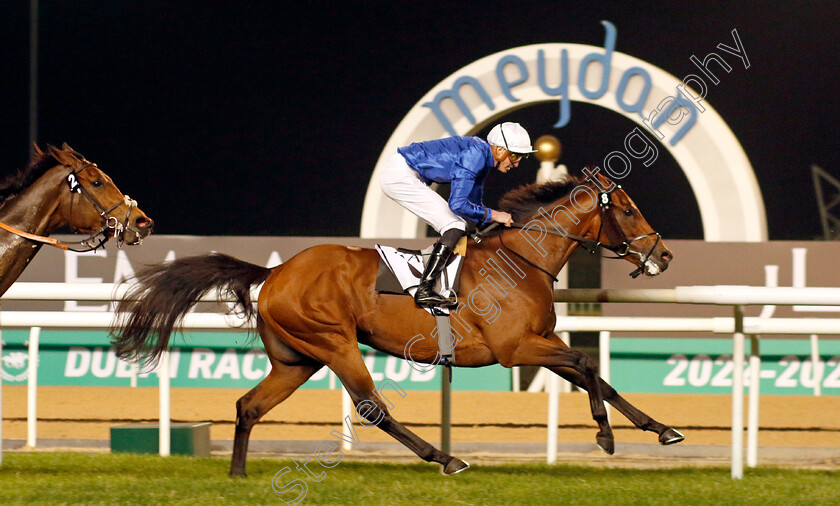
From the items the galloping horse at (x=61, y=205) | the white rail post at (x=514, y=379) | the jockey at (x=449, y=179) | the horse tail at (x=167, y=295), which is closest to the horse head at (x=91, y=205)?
the galloping horse at (x=61, y=205)

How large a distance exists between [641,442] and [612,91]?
3.32m

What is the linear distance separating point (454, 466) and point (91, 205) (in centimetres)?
170

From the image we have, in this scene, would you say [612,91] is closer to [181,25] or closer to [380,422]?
[380,422]

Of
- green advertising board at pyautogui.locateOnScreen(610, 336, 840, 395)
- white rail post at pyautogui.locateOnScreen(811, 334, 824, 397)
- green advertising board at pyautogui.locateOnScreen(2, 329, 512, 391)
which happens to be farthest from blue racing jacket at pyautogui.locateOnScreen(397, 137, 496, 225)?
white rail post at pyautogui.locateOnScreen(811, 334, 824, 397)

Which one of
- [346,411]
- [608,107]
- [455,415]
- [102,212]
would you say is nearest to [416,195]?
[346,411]

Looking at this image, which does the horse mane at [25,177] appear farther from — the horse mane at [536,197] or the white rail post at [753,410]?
the white rail post at [753,410]

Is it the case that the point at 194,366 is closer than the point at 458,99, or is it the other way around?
the point at 194,366

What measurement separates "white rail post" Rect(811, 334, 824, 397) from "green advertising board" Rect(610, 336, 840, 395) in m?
0.07

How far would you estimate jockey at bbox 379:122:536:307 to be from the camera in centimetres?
383

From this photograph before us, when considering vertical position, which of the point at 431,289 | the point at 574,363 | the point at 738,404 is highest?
the point at 431,289

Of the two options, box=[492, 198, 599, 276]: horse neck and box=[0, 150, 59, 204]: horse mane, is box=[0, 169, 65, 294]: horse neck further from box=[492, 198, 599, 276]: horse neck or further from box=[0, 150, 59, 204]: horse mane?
box=[492, 198, 599, 276]: horse neck

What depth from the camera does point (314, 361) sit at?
157 inches

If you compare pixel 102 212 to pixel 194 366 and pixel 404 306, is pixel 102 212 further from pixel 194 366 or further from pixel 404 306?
pixel 194 366

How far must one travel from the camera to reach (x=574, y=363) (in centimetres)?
368
